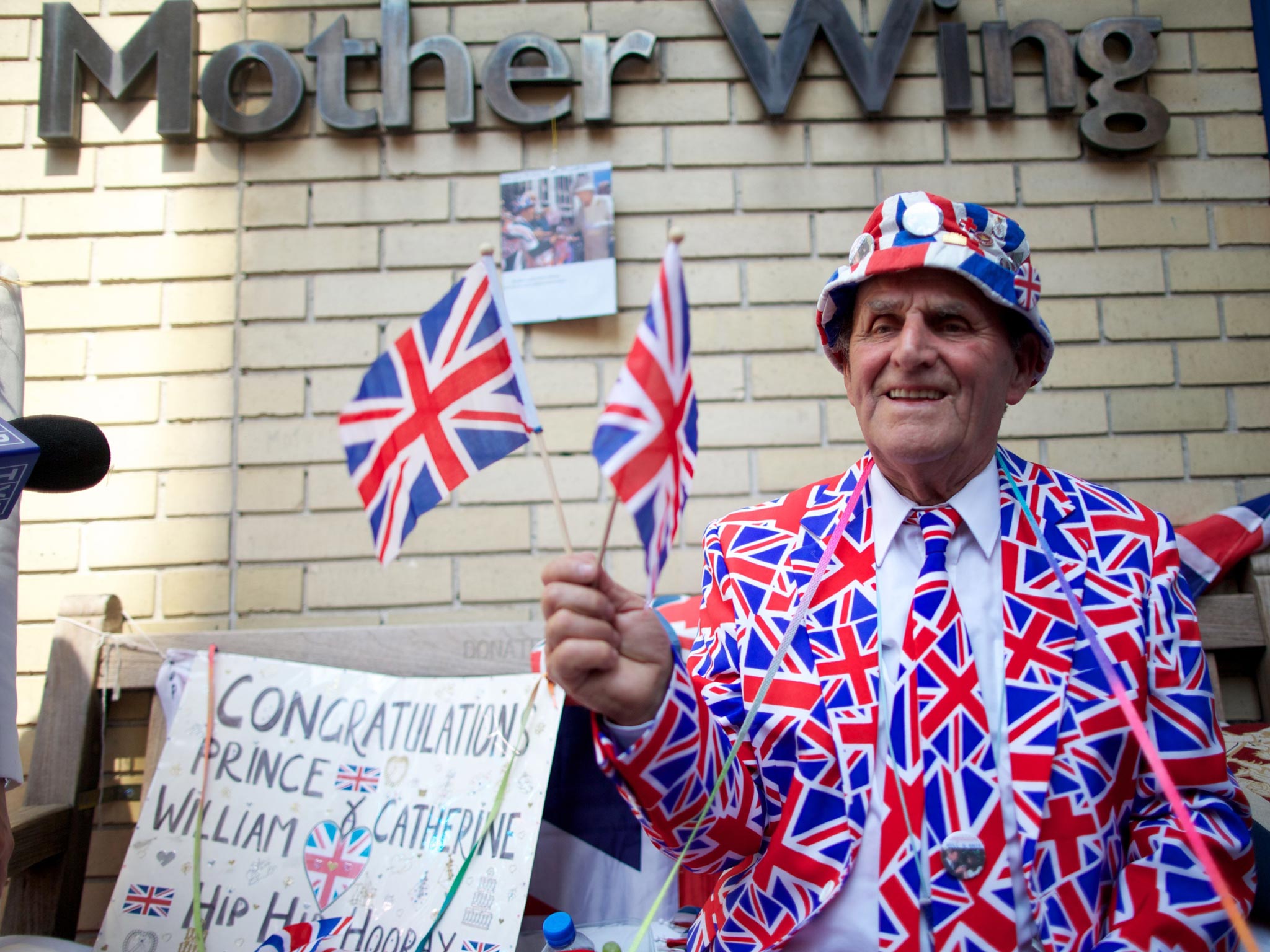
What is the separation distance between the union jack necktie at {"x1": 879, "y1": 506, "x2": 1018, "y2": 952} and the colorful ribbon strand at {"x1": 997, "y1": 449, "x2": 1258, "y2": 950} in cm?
17

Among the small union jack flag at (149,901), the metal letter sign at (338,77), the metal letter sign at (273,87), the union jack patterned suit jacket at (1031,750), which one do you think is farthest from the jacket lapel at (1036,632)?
the metal letter sign at (273,87)

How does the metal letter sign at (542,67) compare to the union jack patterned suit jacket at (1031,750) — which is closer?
the union jack patterned suit jacket at (1031,750)

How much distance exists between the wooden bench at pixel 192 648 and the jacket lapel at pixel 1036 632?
113cm

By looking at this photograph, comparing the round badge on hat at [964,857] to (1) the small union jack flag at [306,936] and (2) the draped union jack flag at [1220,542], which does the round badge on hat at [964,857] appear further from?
(2) the draped union jack flag at [1220,542]

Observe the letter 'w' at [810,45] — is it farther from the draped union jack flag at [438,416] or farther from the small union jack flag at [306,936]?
the small union jack flag at [306,936]

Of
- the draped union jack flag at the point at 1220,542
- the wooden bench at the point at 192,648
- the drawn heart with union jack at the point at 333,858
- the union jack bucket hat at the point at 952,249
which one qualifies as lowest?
the drawn heart with union jack at the point at 333,858

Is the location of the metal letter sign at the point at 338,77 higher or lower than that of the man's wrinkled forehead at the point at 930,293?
higher

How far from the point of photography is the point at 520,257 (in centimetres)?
245

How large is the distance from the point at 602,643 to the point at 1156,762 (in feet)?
2.63

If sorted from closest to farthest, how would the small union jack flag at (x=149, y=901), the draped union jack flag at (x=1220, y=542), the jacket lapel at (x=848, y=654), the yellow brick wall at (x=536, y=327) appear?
the jacket lapel at (x=848, y=654) → the small union jack flag at (x=149, y=901) → the draped union jack flag at (x=1220, y=542) → the yellow brick wall at (x=536, y=327)

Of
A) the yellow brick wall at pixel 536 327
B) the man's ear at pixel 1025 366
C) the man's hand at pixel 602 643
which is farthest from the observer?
the yellow brick wall at pixel 536 327

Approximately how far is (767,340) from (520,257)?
773 mm

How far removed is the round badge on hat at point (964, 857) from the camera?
1179mm

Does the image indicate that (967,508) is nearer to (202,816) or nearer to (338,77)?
(202,816)
